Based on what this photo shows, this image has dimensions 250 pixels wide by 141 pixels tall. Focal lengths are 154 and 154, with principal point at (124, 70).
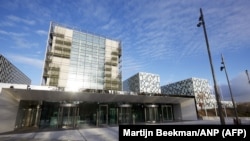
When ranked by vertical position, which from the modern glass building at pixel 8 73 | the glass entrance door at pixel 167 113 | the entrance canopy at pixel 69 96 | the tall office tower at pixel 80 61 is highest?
the modern glass building at pixel 8 73

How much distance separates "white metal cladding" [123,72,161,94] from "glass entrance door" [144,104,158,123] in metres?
81.0

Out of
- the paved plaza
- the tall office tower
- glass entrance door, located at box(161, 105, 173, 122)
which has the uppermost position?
the tall office tower

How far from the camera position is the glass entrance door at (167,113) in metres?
27.3

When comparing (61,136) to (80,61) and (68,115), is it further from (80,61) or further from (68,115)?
(80,61)

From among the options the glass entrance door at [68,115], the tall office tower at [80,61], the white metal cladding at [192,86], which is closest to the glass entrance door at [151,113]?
the glass entrance door at [68,115]

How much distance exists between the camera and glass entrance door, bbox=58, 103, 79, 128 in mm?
19656

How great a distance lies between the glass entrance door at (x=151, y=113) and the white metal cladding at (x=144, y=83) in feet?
266

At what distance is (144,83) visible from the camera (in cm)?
11138

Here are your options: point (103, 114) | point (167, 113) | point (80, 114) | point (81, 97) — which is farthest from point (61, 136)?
point (167, 113)

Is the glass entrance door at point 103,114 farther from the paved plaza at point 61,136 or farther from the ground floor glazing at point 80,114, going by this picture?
the paved plaza at point 61,136

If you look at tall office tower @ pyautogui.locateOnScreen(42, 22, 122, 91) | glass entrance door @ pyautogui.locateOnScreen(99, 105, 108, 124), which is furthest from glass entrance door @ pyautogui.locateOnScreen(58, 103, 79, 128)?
tall office tower @ pyautogui.locateOnScreen(42, 22, 122, 91)

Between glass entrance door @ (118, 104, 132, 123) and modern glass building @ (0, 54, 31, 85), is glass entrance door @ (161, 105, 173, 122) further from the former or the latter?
modern glass building @ (0, 54, 31, 85)

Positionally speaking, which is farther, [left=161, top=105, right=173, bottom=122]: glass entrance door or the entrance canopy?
[left=161, top=105, right=173, bottom=122]: glass entrance door

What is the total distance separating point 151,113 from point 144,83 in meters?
85.8
